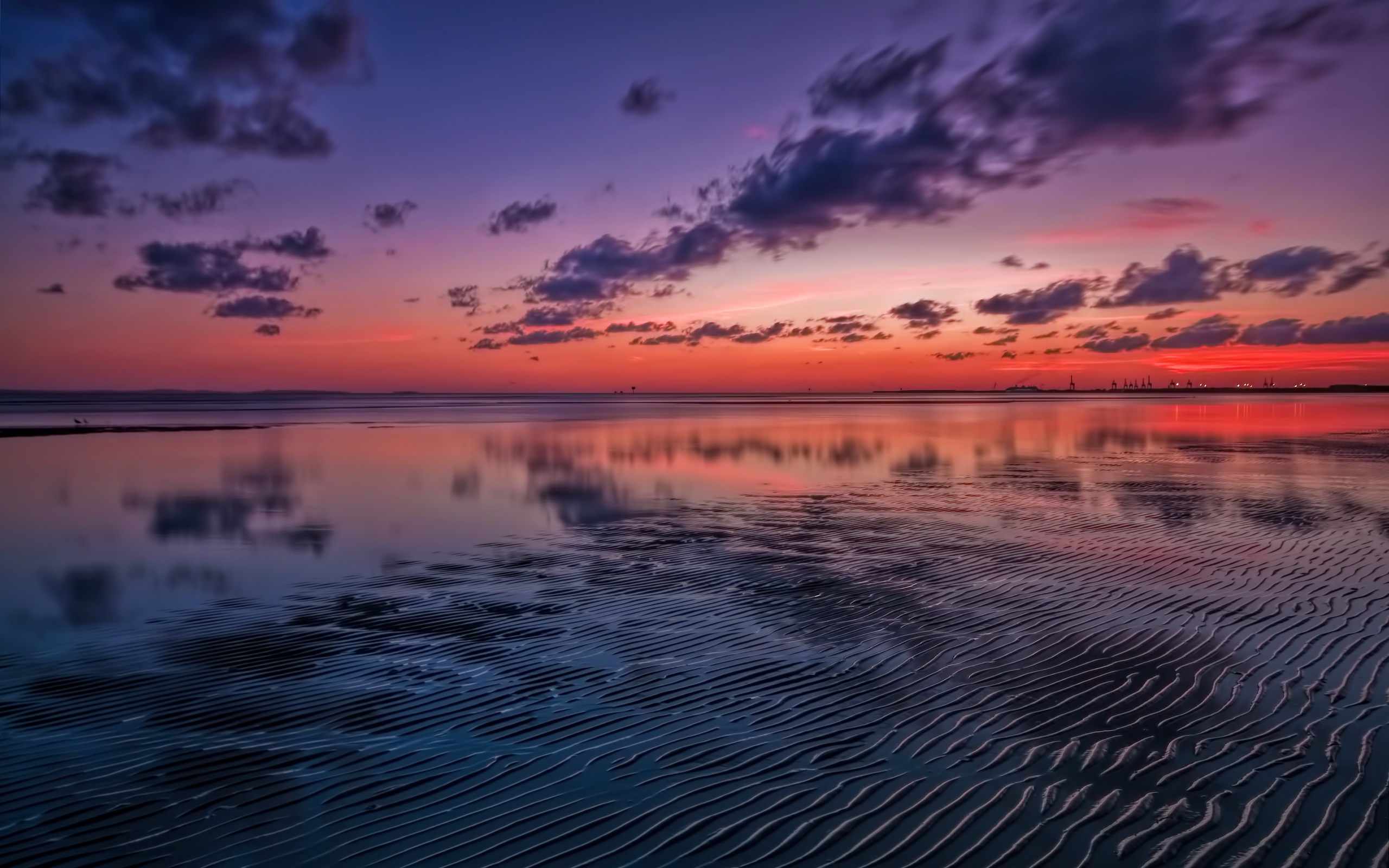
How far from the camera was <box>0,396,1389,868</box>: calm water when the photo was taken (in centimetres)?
484

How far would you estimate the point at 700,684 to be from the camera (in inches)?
286

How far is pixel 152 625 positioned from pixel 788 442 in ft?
102

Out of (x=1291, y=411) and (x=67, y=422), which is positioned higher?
(x=67, y=422)

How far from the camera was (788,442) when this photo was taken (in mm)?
38438

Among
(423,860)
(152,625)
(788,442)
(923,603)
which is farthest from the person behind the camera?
(788,442)

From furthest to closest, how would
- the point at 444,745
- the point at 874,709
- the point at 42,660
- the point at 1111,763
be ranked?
the point at 42,660, the point at 874,709, the point at 444,745, the point at 1111,763

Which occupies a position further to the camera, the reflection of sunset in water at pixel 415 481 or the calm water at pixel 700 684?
the reflection of sunset in water at pixel 415 481

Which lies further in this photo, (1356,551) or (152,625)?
(1356,551)

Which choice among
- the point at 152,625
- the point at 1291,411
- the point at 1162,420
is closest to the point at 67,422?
the point at 152,625

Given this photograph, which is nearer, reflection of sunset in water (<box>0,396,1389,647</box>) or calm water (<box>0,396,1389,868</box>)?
calm water (<box>0,396,1389,868</box>)

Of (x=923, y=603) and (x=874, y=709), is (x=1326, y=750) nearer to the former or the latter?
(x=874, y=709)

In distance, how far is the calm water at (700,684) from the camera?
15.9 feet

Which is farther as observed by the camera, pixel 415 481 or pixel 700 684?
pixel 415 481

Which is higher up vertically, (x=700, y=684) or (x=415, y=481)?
(x=415, y=481)
